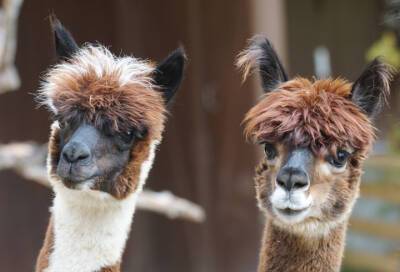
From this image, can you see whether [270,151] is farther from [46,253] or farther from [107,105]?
[46,253]

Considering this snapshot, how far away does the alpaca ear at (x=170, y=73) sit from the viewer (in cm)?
350

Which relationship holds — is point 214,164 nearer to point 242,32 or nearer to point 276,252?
point 242,32

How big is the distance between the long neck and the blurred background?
387 cm

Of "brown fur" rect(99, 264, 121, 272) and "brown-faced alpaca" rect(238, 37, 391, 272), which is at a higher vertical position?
"brown-faced alpaca" rect(238, 37, 391, 272)

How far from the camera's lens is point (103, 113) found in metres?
A: 3.24

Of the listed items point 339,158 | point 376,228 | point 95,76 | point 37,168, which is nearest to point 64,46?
point 95,76

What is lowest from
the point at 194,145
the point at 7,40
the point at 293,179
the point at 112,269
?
the point at 112,269

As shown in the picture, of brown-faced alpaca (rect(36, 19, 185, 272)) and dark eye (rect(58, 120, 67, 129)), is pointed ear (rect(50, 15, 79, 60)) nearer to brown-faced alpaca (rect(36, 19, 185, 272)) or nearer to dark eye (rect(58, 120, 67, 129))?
brown-faced alpaca (rect(36, 19, 185, 272))

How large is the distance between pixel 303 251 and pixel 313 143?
1.69 ft

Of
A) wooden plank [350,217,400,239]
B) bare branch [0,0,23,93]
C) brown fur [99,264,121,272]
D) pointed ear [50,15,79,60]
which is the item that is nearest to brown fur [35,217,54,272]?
brown fur [99,264,121,272]

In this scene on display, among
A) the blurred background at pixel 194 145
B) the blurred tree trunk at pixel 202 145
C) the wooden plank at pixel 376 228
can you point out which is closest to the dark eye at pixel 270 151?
the blurred background at pixel 194 145

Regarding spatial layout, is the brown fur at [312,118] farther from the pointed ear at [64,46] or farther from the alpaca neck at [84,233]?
the pointed ear at [64,46]

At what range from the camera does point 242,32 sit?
745 centimetres

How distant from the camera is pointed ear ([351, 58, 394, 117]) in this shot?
3324 millimetres
